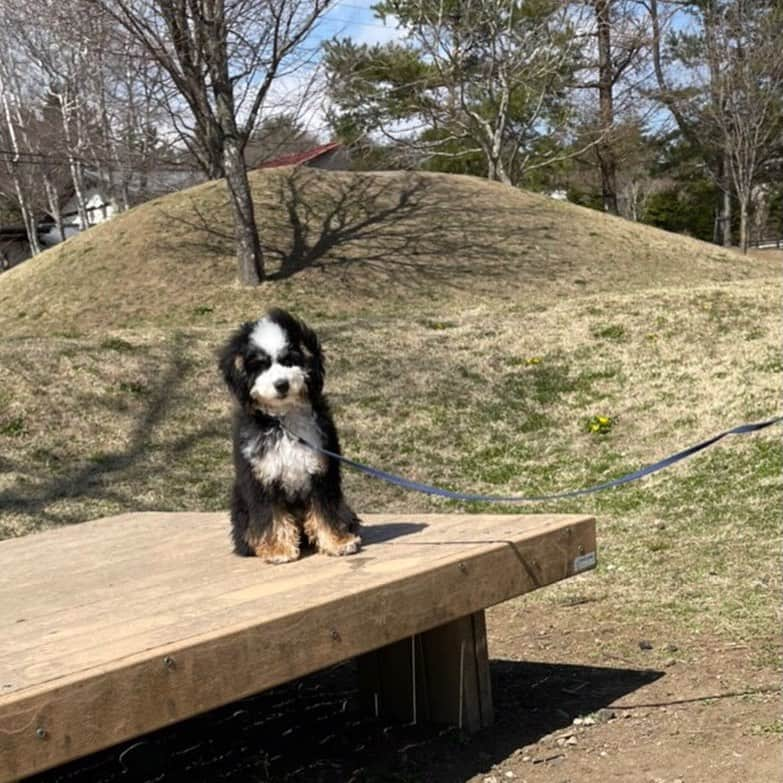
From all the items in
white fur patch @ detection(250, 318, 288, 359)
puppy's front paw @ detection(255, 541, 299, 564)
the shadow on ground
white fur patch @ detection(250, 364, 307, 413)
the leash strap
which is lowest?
the shadow on ground

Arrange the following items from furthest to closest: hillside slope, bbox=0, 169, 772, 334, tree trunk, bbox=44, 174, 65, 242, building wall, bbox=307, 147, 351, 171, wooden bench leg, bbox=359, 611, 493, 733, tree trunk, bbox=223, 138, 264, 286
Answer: tree trunk, bbox=44, 174, 65, 242 → building wall, bbox=307, 147, 351, 171 → tree trunk, bbox=223, 138, 264, 286 → hillside slope, bbox=0, 169, 772, 334 → wooden bench leg, bbox=359, 611, 493, 733

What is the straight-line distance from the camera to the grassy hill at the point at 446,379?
23.2 ft

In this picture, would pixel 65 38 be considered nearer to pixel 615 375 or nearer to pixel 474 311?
pixel 474 311

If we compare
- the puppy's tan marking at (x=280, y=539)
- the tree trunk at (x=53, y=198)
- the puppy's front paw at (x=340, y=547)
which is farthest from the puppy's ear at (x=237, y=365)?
the tree trunk at (x=53, y=198)

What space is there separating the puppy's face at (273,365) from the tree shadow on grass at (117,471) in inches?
200

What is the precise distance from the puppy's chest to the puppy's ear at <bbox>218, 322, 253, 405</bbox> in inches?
6.3

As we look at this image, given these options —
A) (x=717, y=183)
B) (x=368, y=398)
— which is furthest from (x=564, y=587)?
(x=717, y=183)

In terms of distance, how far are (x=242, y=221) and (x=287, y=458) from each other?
12729mm

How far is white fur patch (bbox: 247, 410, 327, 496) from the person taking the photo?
3500 mm

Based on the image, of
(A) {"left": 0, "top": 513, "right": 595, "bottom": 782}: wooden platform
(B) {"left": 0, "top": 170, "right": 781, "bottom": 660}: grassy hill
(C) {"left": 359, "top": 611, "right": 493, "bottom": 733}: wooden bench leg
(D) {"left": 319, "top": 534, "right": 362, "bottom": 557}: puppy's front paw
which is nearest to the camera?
(A) {"left": 0, "top": 513, "right": 595, "bottom": 782}: wooden platform

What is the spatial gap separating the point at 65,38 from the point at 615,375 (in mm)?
11616

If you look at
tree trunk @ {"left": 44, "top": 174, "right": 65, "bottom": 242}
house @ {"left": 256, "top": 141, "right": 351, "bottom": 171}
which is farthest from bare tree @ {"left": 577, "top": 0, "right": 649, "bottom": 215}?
tree trunk @ {"left": 44, "top": 174, "right": 65, "bottom": 242}

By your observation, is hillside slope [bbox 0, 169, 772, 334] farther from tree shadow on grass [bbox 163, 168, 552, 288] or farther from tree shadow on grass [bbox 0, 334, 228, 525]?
tree shadow on grass [bbox 0, 334, 228, 525]

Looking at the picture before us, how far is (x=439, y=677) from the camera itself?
13.0 feet
